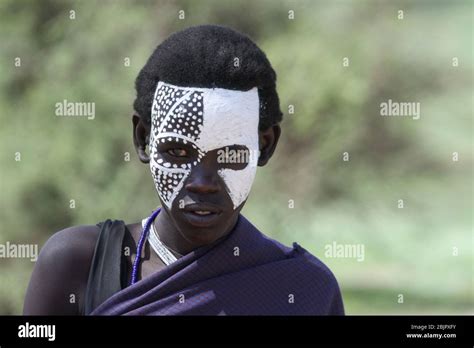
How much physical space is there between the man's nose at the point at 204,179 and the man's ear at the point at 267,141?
0.19m

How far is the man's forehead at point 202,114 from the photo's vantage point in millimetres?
2402

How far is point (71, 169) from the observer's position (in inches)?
→ 235

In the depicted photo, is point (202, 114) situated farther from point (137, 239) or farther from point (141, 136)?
point (137, 239)

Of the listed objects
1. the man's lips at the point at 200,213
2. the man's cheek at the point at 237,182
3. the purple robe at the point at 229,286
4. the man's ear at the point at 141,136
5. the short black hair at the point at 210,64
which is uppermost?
the short black hair at the point at 210,64

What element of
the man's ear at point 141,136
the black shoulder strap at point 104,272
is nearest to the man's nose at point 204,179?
the man's ear at point 141,136

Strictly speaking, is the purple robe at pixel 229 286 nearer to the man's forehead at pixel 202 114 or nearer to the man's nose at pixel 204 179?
the man's nose at pixel 204 179

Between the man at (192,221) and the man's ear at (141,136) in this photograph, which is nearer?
the man at (192,221)

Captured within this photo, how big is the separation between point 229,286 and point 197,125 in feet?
1.52

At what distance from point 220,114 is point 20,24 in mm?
4105

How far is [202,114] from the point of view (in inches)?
94.7

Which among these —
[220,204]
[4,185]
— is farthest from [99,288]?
[4,185]

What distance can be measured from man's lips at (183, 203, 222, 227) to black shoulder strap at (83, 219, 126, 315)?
0.24 metres
